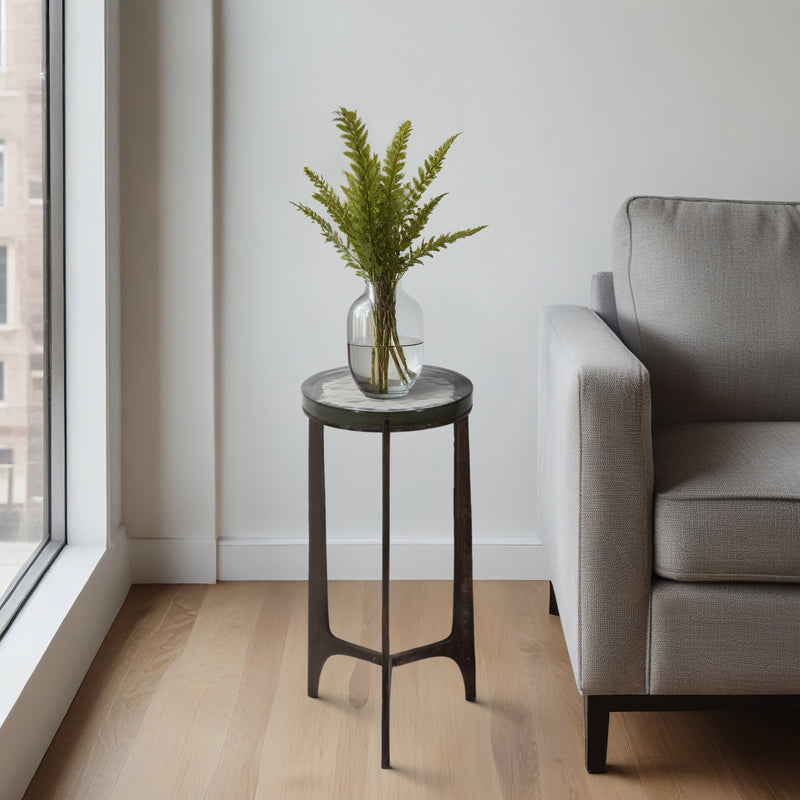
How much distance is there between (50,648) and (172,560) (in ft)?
2.23

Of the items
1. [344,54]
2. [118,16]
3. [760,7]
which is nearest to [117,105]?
[118,16]

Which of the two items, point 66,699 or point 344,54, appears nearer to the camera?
point 66,699

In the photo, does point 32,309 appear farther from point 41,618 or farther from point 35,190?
point 41,618

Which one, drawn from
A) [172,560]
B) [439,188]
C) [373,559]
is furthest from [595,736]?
[439,188]

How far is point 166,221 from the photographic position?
216 centimetres

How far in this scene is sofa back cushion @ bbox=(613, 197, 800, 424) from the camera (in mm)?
1858

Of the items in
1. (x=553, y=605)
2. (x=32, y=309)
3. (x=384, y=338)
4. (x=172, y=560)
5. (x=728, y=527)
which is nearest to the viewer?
(x=728, y=527)

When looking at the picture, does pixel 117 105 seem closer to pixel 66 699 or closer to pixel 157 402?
pixel 157 402

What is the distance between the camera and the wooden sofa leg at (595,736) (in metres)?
1.53

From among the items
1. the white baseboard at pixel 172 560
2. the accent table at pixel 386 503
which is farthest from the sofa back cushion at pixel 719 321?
the white baseboard at pixel 172 560

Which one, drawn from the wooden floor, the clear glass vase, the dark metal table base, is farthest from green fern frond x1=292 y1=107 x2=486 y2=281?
the wooden floor

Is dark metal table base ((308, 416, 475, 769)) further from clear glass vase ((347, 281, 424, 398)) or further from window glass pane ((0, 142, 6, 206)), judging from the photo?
window glass pane ((0, 142, 6, 206))

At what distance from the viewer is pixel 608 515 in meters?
1.44

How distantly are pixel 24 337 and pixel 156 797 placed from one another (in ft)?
2.88
